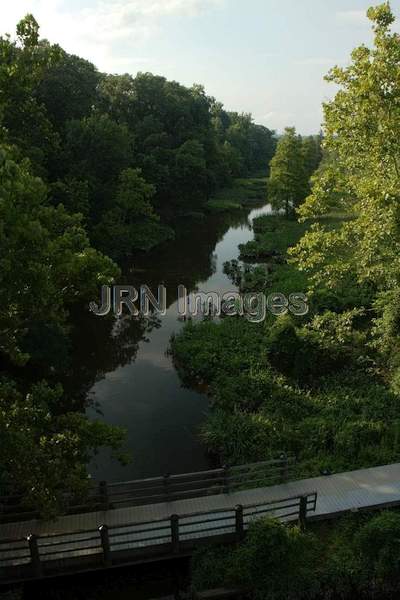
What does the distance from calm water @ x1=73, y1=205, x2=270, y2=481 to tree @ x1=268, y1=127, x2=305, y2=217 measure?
1967cm

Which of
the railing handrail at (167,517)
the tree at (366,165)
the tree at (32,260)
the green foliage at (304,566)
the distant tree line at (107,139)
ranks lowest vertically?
the green foliage at (304,566)

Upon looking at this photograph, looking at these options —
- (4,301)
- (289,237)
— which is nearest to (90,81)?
(289,237)

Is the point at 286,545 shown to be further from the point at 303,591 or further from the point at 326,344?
the point at 326,344

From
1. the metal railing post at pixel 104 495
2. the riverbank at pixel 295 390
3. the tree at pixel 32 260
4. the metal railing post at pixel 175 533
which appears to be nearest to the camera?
the tree at pixel 32 260

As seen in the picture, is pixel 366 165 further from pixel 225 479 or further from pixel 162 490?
pixel 162 490

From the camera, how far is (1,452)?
909 cm

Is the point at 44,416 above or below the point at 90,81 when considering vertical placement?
below

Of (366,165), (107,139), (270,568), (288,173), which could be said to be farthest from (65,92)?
(270,568)

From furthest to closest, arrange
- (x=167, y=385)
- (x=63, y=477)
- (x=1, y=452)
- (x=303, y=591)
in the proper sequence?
(x=167, y=385) < (x=303, y=591) < (x=63, y=477) < (x=1, y=452)

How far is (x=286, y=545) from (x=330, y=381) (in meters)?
9.65

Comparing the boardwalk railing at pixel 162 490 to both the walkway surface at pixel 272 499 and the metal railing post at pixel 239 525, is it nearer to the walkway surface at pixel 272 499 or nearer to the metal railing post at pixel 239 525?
the walkway surface at pixel 272 499

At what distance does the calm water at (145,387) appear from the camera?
17.4 meters

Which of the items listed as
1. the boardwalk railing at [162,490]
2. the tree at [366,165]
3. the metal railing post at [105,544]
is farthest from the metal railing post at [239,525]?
the tree at [366,165]

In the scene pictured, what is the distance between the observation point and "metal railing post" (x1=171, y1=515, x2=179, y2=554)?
38.3 ft
